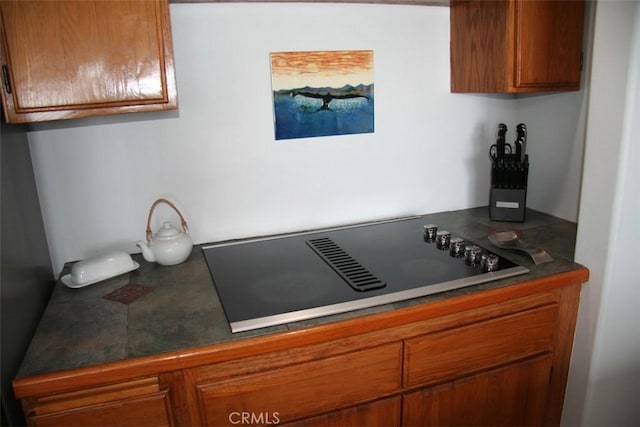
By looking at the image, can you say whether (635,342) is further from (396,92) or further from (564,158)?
(396,92)

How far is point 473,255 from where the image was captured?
1585 millimetres

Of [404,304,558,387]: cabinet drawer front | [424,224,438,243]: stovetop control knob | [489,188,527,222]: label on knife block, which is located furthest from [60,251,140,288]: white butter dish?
[489,188,527,222]: label on knife block

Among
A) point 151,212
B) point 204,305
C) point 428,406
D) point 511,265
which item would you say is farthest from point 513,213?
point 151,212

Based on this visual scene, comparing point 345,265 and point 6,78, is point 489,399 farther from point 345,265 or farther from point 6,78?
point 6,78

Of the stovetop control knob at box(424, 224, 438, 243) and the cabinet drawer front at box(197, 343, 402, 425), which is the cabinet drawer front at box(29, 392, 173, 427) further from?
the stovetop control knob at box(424, 224, 438, 243)

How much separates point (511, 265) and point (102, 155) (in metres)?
1.46

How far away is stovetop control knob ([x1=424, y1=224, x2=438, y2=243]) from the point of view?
1.81 metres

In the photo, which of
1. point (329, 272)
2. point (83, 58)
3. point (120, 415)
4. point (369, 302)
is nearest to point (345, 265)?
point (329, 272)

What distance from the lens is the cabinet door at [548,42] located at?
1.66 m

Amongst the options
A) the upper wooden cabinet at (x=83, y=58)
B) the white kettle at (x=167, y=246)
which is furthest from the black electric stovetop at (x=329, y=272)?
the upper wooden cabinet at (x=83, y=58)

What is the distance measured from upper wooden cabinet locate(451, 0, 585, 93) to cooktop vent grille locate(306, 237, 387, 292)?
2.79 ft

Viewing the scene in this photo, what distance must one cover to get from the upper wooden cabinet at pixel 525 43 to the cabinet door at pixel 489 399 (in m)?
1.00

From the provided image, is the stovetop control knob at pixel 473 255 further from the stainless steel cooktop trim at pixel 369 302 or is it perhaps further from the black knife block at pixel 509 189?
the black knife block at pixel 509 189

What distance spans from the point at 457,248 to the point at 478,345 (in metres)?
0.35
